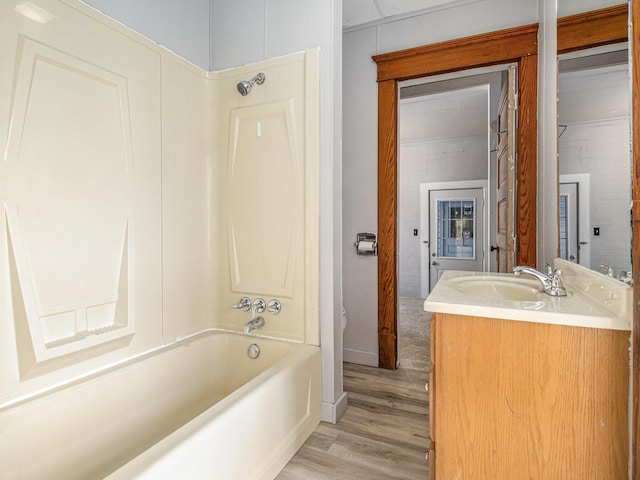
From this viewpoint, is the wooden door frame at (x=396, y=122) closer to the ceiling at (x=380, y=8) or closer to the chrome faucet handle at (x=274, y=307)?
the ceiling at (x=380, y=8)

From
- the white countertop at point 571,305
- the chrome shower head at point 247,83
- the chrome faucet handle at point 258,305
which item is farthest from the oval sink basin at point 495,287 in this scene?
the chrome shower head at point 247,83

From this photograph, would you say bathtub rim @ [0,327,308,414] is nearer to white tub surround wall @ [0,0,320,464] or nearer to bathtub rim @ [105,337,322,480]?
white tub surround wall @ [0,0,320,464]

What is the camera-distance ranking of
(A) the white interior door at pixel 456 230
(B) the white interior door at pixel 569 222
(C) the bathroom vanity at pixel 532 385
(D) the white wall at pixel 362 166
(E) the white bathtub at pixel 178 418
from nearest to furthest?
1. (C) the bathroom vanity at pixel 532 385
2. (E) the white bathtub at pixel 178 418
3. (B) the white interior door at pixel 569 222
4. (D) the white wall at pixel 362 166
5. (A) the white interior door at pixel 456 230

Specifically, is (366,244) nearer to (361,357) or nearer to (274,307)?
(361,357)

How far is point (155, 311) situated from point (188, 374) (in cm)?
40

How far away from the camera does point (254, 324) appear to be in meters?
2.05

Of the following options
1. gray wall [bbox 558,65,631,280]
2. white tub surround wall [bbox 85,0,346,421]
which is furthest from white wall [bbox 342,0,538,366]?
gray wall [bbox 558,65,631,280]

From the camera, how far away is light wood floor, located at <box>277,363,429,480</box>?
1.58 meters

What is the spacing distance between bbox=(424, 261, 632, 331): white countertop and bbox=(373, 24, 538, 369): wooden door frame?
3.68 ft

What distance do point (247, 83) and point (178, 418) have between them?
1.94m

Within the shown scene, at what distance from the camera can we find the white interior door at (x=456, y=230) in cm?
576

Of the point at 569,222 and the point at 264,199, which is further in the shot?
the point at 264,199

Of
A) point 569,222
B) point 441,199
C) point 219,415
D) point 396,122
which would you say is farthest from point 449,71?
point 441,199

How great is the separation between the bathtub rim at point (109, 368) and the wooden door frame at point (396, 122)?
107 cm
